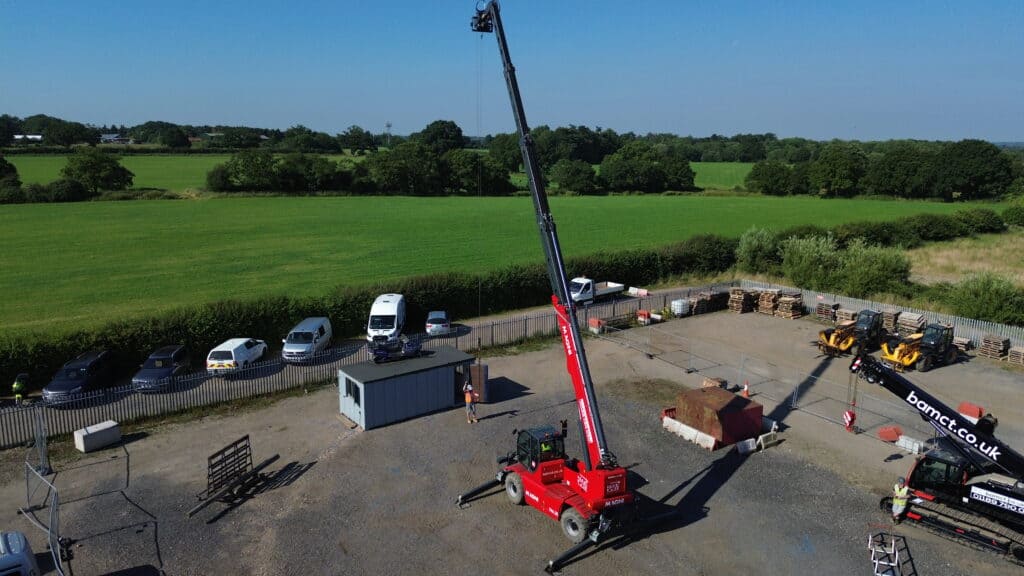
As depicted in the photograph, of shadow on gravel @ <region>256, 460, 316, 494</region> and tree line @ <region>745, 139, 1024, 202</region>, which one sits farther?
tree line @ <region>745, 139, 1024, 202</region>

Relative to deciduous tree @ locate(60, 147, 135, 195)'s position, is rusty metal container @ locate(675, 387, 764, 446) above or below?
below

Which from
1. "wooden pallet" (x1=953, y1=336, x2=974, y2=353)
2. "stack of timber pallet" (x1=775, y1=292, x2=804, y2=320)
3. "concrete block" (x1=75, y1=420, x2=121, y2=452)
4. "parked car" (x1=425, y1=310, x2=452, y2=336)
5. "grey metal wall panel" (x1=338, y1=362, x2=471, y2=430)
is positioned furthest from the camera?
"stack of timber pallet" (x1=775, y1=292, x2=804, y2=320)

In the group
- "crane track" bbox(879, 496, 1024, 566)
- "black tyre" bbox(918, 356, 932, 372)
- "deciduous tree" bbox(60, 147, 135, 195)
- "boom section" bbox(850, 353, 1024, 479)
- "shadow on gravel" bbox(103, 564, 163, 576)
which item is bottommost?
"shadow on gravel" bbox(103, 564, 163, 576)

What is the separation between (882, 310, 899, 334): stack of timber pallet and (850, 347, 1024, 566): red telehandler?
18.8 meters

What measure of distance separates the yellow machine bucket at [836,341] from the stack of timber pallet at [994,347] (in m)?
6.29

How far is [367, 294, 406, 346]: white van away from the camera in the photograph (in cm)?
3119

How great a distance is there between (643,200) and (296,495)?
9158cm

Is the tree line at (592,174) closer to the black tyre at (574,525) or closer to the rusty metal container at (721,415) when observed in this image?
the rusty metal container at (721,415)

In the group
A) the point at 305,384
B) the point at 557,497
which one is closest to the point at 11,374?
the point at 305,384

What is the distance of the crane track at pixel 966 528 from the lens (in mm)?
14938

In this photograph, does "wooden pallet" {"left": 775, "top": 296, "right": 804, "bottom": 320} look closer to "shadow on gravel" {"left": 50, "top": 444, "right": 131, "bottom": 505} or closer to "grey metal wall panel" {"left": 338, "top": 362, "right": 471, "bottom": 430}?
"grey metal wall panel" {"left": 338, "top": 362, "right": 471, "bottom": 430}

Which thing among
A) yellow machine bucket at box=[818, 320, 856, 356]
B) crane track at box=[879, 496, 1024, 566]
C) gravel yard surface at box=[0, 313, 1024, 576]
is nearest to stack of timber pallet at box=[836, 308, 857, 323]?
yellow machine bucket at box=[818, 320, 856, 356]

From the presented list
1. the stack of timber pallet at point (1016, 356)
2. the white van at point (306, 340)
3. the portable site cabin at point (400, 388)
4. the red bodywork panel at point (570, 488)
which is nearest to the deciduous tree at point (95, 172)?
the white van at point (306, 340)

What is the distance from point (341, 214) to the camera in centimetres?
7850
